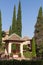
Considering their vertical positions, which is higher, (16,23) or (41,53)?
(16,23)

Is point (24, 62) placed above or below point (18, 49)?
above

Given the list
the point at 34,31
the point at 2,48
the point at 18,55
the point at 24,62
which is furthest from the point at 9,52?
the point at 24,62

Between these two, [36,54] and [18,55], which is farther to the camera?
[36,54]

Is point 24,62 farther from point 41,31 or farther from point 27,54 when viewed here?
point 41,31

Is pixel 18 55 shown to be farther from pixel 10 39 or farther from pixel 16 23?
pixel 16 23

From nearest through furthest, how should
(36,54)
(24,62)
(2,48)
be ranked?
(24,62) < (36,54) < (2,48)

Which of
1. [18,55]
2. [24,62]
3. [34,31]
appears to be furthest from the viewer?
[34,31]

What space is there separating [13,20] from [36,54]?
1753cm

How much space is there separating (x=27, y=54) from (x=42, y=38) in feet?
17.0

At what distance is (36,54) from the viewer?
45.3 meters

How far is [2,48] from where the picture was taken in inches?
2103

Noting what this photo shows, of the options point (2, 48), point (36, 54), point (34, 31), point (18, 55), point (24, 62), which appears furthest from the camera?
point (34, 31)

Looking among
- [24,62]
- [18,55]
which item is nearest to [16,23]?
[18,55]

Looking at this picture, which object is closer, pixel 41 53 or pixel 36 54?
pixel 41 53
